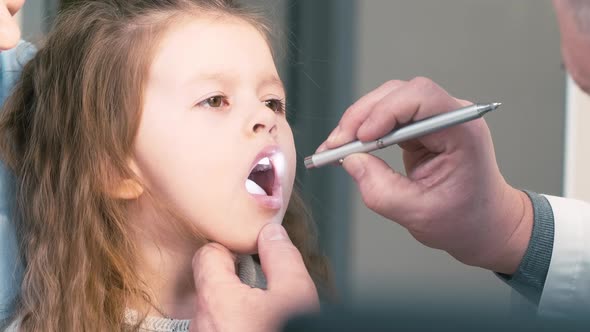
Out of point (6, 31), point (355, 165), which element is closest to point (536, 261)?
point (355, 165)

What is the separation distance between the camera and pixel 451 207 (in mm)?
1062

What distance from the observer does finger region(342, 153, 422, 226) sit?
1.02 meters

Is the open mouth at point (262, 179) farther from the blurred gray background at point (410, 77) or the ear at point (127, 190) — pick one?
the blurred gray background at point (410, 77)

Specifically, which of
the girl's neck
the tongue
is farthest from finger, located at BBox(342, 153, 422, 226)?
the girl's neck

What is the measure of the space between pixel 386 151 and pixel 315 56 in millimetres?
Answer: 299

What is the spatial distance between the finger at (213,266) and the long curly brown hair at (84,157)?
4.5 inches

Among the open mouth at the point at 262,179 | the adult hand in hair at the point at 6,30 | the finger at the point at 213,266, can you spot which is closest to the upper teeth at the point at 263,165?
the open mouth at the point at 262,179

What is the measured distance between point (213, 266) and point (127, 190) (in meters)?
0.18

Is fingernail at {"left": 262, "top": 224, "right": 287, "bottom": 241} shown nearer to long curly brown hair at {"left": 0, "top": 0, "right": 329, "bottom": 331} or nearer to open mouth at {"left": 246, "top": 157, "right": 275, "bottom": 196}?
open mouth at {"left": 246, "top": 157, "right": 275, "bottom": 196}

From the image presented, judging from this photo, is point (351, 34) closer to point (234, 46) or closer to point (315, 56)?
point (315, 56)

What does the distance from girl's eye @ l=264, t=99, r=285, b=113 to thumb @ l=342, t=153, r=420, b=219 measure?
12 cm

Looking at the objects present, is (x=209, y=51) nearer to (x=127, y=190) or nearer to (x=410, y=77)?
(x=127, y=190)

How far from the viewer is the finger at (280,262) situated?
0.91 m

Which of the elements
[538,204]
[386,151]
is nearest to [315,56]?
[386,151]
